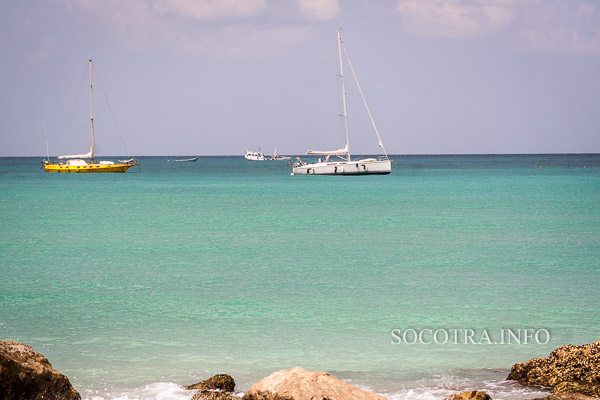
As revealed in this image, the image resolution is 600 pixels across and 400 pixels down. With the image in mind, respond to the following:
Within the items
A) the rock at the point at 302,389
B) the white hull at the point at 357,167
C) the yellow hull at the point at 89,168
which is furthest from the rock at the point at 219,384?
the yellow hull at the point at 89,168

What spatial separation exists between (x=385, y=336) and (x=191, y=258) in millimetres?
10192

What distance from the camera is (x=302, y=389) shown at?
6.48m

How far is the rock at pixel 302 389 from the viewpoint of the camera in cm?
644

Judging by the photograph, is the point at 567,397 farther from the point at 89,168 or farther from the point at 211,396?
the point at 89,168

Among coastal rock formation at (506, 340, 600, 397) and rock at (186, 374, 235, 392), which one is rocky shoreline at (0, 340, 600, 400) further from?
rock at (186, 374, 235, 392)

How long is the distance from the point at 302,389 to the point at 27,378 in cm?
261

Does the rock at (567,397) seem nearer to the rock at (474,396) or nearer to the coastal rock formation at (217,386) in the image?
the rock at (474,396)

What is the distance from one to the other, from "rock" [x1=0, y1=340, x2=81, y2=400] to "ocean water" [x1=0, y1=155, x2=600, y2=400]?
1726 mm

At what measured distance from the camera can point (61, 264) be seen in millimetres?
19406

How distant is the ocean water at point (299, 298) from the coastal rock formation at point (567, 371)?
0.23 metres

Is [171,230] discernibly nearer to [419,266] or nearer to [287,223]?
[287,223]

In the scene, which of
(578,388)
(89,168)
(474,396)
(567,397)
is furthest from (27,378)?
(89,168)

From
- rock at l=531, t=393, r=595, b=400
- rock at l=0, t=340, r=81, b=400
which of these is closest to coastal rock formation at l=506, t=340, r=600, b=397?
rock at l=531, t=393, r=595, b=400

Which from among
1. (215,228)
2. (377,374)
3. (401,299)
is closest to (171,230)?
(215,228)
